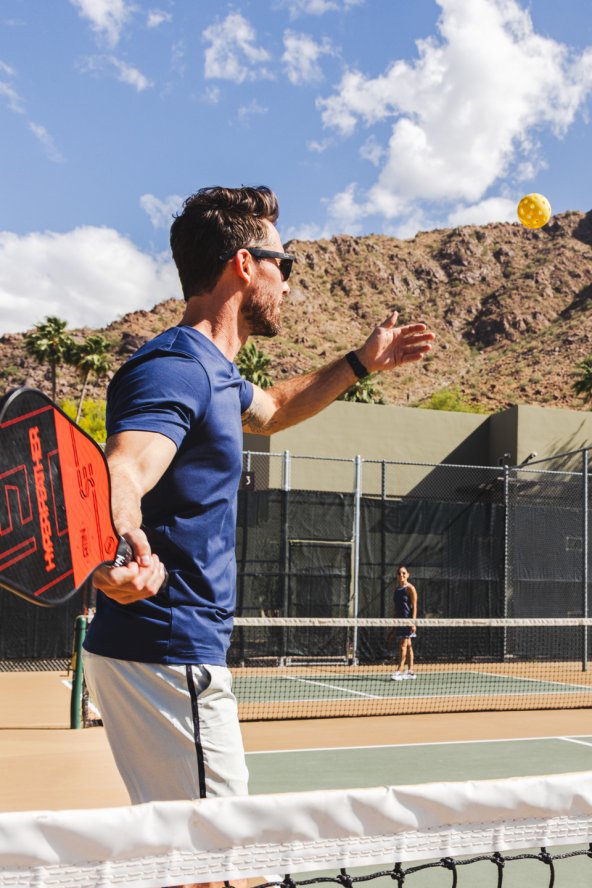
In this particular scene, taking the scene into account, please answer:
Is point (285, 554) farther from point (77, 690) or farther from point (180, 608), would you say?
point (180, 608)

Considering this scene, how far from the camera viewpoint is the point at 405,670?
14797mm

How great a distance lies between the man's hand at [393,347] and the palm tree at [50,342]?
47985 millimetres

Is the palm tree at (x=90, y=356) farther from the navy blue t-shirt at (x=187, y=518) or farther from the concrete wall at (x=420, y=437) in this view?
the navy blue t-shirt at (x=187, y=518)

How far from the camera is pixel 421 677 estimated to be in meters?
14.3

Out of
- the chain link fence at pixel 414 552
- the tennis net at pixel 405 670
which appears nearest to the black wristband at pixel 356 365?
the tennis net at pixel 405 670

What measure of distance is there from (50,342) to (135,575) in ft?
162

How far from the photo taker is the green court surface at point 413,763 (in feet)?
21.7

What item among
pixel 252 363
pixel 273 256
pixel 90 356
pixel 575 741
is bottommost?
pixel 575 741

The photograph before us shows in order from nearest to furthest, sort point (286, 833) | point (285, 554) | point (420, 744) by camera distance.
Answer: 1. point (286, 833)
2. point (420, 744)
3. point (285, 554)

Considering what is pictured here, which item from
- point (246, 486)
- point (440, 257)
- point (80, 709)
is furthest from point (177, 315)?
point (80, 709)

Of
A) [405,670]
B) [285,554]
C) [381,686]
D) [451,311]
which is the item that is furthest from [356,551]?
[451,311]

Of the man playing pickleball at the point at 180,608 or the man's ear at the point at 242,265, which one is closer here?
the man playing pickleball at the point at 180,608

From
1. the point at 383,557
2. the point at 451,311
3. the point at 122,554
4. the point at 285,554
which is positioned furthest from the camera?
the point at 451,311

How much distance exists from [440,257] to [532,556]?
94.2 meters
